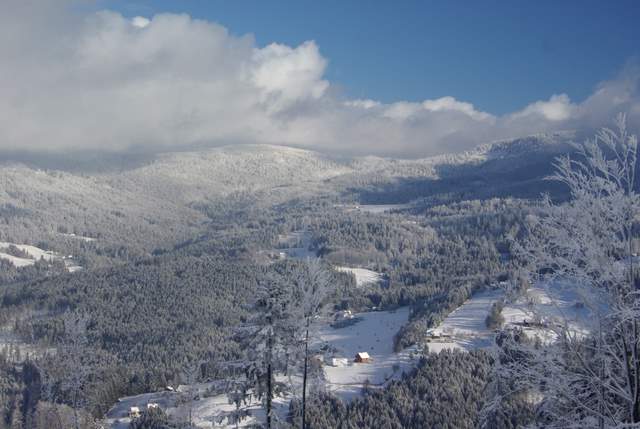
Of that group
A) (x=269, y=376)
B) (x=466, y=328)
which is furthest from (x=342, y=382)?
(x=269, y=376)

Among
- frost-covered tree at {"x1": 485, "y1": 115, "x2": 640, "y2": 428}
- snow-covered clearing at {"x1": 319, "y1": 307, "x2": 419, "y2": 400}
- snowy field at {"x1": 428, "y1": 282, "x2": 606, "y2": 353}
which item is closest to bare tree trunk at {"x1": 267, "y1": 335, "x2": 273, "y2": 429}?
snowy field at {"x1": 428, "y1": 282, "x2": 606, "y2": 353}

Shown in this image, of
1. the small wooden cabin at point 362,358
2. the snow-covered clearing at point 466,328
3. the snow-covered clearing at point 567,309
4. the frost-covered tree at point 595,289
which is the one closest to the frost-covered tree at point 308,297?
the snow-covered clearing at point 567,309

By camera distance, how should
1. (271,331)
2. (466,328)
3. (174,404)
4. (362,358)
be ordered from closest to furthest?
(271,331)
(174,404)
(362,358)
(466,328)

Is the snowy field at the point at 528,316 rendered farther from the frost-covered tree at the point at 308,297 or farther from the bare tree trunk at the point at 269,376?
the bare tree trunk at the point at 269,376

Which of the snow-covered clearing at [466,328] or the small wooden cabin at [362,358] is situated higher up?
the snow-covered clearing at [466,328]

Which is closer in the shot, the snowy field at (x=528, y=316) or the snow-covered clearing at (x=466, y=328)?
the snowy field at (x=528, y=316)

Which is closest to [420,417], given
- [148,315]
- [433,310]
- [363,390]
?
[363,390]

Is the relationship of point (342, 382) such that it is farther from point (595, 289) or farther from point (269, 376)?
point (595, 289)

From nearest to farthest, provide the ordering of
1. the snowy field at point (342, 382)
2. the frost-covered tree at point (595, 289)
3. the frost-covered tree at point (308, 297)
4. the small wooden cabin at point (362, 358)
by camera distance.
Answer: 1. the frost-covered tree at point (595, 289)
2. the frost-covered tree at point (308, 297)
3. the snowy field at point (342, 382)
4. the small wooden cabin at point (362, 358)
